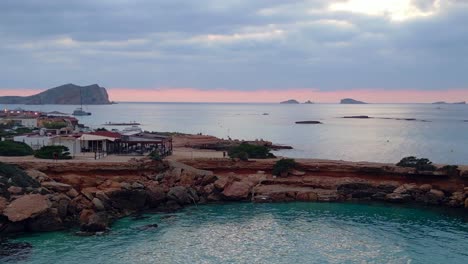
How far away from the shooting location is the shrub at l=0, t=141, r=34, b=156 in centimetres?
4619

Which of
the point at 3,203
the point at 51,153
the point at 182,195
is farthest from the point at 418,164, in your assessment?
the point at 3,203

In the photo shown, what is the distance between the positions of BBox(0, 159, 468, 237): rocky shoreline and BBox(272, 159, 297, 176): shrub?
613 mm

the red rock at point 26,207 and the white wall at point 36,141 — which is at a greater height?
the white wall at point 36,141

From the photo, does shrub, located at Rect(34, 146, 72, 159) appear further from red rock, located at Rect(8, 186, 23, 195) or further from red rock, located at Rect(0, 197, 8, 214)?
red rock, located at Rect(0, 197, 8, 214)

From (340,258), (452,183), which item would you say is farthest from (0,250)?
(452,183)

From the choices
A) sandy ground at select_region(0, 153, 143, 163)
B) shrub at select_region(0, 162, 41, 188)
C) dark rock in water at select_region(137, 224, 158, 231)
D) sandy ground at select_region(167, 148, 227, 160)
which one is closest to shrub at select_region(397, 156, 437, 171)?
sandy ground at select_region(167, 148, 227, 160)

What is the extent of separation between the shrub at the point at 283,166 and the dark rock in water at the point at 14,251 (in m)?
23.5

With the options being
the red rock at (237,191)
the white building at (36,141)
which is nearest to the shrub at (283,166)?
the red rock at (237,191)

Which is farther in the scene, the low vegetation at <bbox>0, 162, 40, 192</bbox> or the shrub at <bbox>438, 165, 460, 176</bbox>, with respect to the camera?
the shrub at <bbox>438, 165, 460, 176</bbox>

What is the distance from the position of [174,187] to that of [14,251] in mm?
15081

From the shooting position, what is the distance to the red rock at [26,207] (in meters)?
30.1

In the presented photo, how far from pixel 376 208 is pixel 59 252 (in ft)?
79.5

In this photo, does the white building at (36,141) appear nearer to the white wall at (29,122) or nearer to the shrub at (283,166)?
the shrub at (283,166)

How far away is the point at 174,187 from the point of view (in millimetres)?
39906
